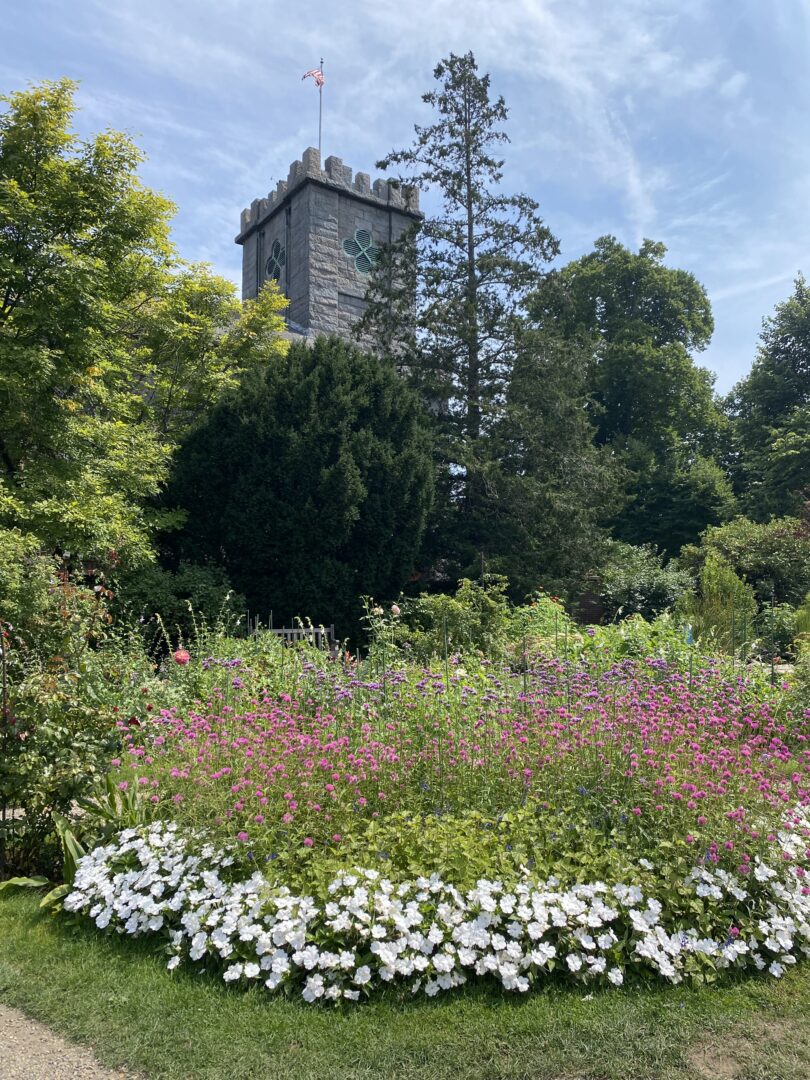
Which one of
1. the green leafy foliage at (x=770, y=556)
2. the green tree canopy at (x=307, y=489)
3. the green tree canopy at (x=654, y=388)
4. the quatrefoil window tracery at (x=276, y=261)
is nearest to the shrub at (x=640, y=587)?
the green leafy foliage at (x=770, y=556)

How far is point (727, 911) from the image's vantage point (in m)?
3.05

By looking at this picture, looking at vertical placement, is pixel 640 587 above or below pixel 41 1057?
above

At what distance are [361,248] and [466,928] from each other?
81.4 feet

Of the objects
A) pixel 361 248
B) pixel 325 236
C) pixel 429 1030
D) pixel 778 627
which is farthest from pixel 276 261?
pixel 429 1030

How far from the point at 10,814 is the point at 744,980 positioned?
395 centimetres

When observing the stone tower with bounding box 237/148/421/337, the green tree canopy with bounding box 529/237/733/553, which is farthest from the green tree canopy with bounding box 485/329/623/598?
the stone tower with bounding box 237/148/421/337

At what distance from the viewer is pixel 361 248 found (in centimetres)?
2480

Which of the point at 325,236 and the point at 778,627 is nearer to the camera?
the point at 778,627

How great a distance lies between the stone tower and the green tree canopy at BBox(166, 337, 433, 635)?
38.9 feet

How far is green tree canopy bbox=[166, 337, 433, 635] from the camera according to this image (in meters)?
11.0

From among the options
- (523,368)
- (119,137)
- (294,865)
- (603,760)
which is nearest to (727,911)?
(603,760)

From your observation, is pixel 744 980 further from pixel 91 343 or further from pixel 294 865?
pixel 91 343

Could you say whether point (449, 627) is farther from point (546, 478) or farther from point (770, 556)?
point (770, 556)

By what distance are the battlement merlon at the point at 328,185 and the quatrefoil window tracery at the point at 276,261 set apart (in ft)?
4.20
